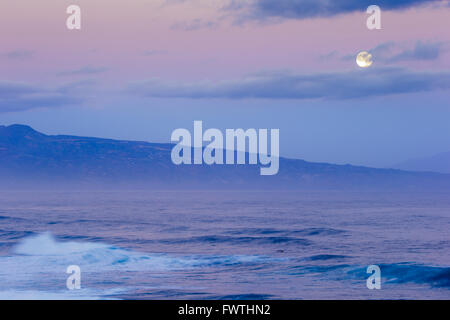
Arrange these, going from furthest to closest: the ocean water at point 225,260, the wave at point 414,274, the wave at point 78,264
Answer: the wave at point 414,274
the ocean water at point 225,260
the wave at point 78,264

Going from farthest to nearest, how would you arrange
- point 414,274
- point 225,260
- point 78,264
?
point 225,260 < point 78,264 < point 414,274

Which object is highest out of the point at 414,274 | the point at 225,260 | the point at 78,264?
the point at 225,260

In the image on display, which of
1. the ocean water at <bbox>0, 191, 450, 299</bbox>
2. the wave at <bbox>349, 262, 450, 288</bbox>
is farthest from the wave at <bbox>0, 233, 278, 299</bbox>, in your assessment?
the wave at <bbox>349, 262, 450, 288</bbox>

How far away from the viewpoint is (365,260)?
34.4 meters

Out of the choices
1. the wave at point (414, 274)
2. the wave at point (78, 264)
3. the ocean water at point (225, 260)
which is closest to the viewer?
the wave at point (78, 264)

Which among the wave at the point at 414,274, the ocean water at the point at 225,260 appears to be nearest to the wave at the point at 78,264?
the ocean water at the point at 225,260

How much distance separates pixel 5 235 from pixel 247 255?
67.3 feet

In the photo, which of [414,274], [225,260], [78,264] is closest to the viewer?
[414,274]

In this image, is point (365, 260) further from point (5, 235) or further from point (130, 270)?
point (5, 235)

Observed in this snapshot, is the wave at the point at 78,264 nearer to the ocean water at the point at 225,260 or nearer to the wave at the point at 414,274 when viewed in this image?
the ocean water at the point at 225,260

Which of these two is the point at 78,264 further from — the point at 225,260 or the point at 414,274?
the point at 414,274

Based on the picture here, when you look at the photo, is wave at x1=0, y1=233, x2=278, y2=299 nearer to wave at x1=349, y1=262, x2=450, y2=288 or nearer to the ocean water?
the ocean water

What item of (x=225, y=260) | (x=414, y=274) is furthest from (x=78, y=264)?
(x=414, y=274)

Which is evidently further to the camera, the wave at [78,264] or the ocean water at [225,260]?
the ocean water at [225,260]
